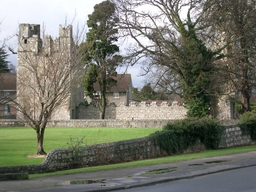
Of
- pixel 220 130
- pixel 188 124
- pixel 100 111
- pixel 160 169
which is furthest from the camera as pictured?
pixel 100 111

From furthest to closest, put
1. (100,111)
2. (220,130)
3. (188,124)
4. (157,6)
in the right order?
(100,111) → (157,6) → (220,130) → (188,124)

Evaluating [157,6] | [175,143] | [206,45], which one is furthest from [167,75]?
[175,143]

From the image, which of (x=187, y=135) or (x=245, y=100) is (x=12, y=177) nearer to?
(x=187, y=135)

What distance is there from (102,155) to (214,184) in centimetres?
769

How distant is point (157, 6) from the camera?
107 feet

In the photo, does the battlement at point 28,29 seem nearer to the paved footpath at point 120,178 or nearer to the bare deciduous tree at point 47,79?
the bare deciduous tree at point 47,79

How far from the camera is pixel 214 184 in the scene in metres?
10.8

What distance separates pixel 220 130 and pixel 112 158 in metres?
9.05

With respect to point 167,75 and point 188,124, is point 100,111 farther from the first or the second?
point 188,124

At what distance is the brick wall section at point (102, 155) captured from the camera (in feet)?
49.1

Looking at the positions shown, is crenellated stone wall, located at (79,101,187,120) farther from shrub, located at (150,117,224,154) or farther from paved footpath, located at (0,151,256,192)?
paved footpath, located at (0,151,256,192)

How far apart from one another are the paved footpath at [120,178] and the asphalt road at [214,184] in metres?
0.49

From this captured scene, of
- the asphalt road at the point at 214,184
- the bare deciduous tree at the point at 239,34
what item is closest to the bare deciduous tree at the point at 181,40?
the bare deciduous tree at the point at 239,34


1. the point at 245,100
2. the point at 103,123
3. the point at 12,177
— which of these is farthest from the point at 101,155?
the point at 103,123
